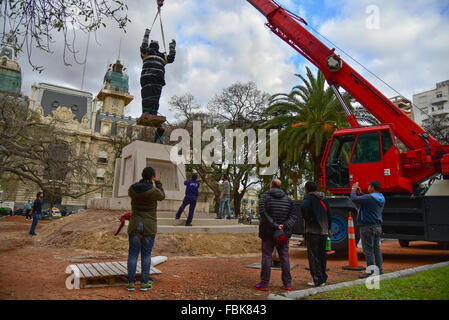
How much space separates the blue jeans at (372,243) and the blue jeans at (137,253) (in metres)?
4.04

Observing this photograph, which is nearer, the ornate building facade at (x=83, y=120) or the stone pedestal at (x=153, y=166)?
the stone pedestal at (x=153, y=166)

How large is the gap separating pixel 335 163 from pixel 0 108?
17.8 metres

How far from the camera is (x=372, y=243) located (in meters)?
5.64

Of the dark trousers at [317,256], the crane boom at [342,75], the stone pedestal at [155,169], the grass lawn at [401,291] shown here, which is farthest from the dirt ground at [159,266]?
the crane boom at [342,75]

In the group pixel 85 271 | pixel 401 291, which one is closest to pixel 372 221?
pixel 401 291

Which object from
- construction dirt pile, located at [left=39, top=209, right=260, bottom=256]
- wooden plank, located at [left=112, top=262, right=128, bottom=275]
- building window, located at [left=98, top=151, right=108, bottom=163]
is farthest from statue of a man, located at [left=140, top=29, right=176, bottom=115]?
building window, located at [left=98, top=151, right=108, bottom=163]

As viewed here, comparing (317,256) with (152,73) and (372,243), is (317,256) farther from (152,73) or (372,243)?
(152,73)

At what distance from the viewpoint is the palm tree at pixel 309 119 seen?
15141 millimetres

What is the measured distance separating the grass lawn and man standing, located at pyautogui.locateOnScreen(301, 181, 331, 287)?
2.27ft

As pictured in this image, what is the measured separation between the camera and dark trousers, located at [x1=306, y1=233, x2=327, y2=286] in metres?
4.88

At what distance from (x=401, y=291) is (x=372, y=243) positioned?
1.73 m

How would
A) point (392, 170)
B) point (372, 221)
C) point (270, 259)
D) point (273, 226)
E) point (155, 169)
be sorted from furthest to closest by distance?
1. point (155, 169)
2. point (392, 170)
3. point (372, 221)
4. point (270, 259)
5. point (273, 226)

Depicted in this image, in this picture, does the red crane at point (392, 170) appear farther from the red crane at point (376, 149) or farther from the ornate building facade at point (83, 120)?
the ornate building facade at point (83, 120)

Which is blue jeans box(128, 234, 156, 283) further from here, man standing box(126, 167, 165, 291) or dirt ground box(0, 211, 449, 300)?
dirt ground box(0, 211, 449, 300)
